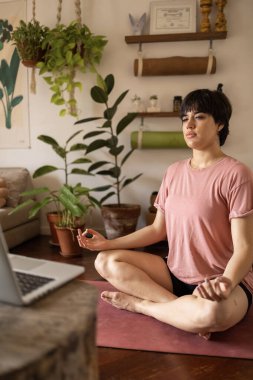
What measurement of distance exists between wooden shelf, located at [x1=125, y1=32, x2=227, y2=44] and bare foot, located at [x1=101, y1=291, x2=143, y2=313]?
6.85 ft

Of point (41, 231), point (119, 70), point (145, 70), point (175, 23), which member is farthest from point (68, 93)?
point (41, 231)

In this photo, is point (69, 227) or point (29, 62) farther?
point (29, 62)

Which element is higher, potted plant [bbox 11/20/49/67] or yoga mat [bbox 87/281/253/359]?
potted plant [bbox 11/20/49/67]

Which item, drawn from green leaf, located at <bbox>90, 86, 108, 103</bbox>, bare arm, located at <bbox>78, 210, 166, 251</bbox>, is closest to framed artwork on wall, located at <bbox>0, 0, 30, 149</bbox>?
green leaf, located at <bbox>90, 86, 108, 103</bbox>

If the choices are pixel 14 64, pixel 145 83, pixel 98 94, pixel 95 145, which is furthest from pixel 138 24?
pixel 14 64

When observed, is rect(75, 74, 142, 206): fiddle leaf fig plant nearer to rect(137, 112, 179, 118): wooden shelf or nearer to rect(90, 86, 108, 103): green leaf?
rect(90, 86, 108, 103): green leaf

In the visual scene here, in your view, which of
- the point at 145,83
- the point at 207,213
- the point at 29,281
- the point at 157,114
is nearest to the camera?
the point at 29,281

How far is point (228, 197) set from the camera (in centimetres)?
141

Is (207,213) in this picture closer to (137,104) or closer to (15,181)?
(137,104)

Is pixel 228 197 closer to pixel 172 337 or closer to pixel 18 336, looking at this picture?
pixel 172 337

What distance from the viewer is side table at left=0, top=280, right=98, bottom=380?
541 mm

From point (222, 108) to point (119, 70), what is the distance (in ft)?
5.91

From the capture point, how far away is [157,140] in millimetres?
2920

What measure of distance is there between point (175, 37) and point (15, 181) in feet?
5.69
